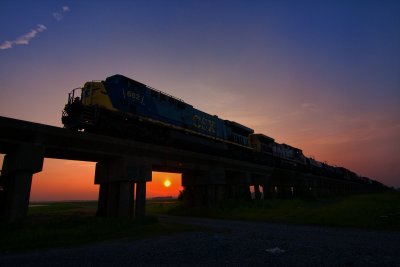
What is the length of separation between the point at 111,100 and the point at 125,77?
2449mm

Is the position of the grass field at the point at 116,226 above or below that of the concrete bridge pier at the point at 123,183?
below

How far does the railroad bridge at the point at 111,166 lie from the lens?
1364cm

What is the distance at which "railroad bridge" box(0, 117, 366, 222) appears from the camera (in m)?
13.6

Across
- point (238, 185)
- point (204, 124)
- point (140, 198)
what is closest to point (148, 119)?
point (140, 198)

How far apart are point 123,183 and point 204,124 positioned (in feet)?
39.3

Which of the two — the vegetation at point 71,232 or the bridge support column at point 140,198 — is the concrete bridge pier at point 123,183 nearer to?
the bridge support column at point 140,198

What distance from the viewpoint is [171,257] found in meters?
7.89

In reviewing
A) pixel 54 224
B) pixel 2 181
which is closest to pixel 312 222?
pixel 54 224

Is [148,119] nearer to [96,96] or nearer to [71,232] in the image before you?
[96,96]

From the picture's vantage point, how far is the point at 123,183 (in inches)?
719

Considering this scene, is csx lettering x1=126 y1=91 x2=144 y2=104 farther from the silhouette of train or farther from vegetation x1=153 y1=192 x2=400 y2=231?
vegetation x1=153 y1=192 x2=400 y2=231

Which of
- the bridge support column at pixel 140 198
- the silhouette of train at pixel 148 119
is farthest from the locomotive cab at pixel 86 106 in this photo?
the bridge support column at pixel 140 198

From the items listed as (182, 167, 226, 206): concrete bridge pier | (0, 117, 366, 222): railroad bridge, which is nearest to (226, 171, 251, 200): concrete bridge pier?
(0, 117, 366, 222): railroad bridge

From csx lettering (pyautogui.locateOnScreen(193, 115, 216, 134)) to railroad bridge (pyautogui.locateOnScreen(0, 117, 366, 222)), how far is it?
136 inches
